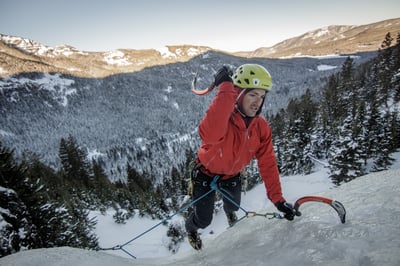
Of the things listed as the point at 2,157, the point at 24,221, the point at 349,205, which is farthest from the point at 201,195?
the point at 2,157

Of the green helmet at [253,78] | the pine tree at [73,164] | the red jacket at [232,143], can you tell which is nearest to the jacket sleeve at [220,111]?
the red jacket at [232,143]

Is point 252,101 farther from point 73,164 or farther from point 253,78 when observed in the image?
point 73,164

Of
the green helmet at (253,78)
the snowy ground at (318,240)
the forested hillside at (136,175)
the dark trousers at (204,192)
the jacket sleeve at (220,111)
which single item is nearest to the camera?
the snowy ground at (318,240)

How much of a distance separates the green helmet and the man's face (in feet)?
0.33

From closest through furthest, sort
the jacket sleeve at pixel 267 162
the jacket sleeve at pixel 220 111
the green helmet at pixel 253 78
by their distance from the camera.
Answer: the jacket sleeve at pixel 220 111, the green helmet at pixel 253 78, the jacket sleeve at pixel 267 162

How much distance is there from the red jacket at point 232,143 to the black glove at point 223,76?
9 cm

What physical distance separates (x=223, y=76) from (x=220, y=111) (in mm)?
529

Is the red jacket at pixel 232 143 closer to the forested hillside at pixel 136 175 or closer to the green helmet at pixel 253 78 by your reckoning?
the green helmet at pixel 253 78

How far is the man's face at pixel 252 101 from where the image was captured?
346cm

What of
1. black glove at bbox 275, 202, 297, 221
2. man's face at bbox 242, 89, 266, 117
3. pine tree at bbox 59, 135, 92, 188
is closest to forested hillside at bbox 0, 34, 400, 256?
pine tree at bbox 59, 135, 92, 188

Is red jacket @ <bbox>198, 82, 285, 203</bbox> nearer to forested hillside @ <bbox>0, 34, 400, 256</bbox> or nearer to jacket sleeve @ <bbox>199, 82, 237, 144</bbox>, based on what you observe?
jacket sleeve @ <bbox>199, 82, 237, 144</bbox>

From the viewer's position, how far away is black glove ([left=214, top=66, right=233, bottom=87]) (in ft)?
10.2

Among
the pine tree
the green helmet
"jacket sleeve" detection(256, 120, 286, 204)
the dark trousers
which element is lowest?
the pine tree

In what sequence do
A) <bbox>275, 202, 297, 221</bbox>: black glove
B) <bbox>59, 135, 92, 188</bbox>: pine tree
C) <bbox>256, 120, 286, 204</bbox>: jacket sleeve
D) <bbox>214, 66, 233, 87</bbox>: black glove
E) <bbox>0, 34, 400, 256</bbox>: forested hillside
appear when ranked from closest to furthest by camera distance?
1. <bbox>214, 66, 233, 87</bbox>: black glove
2. <bbox>275, 202, 297, 221</bbox>: black glove
3. <bbox>256, 120, 286, 204</bbox>: jacket sleeve
4. <bbox>0, 34, 400, 256</bbox>: forested hillside
5. <bbox>59, 135, 92, 188</bbox>: pine tree
